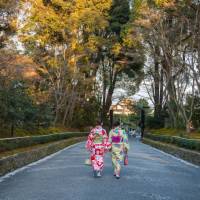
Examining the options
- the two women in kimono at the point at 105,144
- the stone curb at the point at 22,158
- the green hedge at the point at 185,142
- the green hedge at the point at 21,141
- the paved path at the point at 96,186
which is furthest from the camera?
the green hedge at the point at 185,142

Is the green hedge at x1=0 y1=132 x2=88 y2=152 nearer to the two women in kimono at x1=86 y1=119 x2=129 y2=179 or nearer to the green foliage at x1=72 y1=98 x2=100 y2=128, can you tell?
the two women in kimono at x1=86 y1=119 x2=129 y2=179

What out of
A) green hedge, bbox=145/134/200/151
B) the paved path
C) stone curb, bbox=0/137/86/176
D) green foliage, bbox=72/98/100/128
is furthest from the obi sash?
green foliage, bbox=72/98/100/128

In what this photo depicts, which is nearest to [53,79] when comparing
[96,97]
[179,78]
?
[179,78]

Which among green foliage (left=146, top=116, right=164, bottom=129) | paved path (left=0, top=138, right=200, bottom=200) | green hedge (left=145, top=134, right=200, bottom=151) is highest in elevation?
green foliage (left=146, top=116, right=164, bottom=129)

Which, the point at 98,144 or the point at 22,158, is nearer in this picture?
the point at 98,144

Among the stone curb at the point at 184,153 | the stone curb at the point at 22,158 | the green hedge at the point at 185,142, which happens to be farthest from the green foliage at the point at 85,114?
the stone curb at the point at 22,158

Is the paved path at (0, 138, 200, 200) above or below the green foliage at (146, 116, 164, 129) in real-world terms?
below

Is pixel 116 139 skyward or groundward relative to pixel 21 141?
skyward

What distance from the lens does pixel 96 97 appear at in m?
57.2

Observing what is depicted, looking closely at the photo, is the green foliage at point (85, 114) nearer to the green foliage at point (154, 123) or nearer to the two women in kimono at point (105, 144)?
the green foliage at point (154, 123)

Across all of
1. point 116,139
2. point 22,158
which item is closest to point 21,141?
point 22,158

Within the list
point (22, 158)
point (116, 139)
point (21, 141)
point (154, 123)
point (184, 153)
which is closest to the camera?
point (116, 139)

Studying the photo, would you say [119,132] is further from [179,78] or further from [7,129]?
[179,78]

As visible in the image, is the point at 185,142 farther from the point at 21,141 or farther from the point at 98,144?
the point at 98,144
